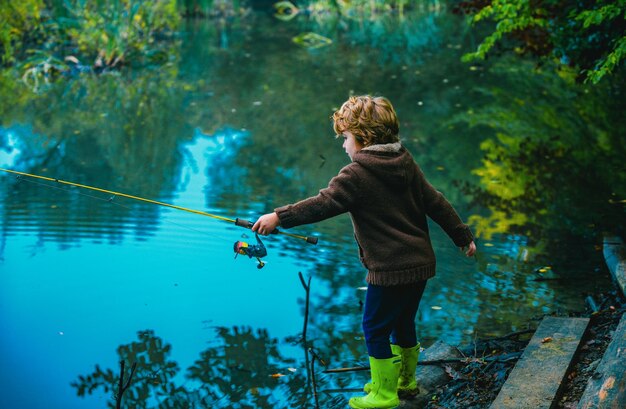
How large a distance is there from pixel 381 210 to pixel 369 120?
1.17ft

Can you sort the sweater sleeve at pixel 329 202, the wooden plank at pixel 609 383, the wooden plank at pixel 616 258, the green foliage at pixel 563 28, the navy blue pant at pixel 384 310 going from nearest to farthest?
the wooden plank at pixel 609 383 → the sweater sleeve at pixel 329 202 → the navy blue pant at pixel 384 310 → the wooden plank at pixel 616 258 → the green foliage at pixel 563 28

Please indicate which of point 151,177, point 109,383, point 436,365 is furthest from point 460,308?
point 151,177

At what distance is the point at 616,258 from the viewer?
547 centimetres

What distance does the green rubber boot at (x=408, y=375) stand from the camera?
3852 mm

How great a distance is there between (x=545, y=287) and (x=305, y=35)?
654 inches

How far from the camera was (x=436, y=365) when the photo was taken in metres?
4.18

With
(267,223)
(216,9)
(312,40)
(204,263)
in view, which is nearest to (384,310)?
(267,223)

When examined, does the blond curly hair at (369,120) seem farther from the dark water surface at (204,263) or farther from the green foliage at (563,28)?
the green foliage at (563,28)

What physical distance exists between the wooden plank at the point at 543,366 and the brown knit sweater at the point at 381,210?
598 mm

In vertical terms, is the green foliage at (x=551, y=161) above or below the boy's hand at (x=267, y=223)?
above

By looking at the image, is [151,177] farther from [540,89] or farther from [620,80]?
[620,80]

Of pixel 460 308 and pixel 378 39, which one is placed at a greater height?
pixel 378 39

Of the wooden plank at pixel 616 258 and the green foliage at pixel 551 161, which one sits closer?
the wooden plank at pixel 616 258

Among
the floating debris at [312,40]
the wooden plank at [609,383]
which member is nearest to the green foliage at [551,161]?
the wooden plank at [609,383]
